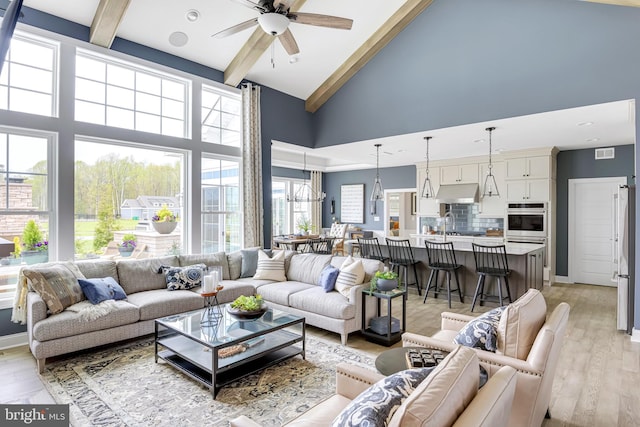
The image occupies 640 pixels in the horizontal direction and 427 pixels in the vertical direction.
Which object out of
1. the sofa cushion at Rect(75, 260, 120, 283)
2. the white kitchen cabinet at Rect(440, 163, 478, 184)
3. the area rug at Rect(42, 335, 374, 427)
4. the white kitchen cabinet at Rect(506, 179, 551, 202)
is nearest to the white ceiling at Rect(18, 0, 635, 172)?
the white kitchen cabinet at Rect(440, 163, 478, 184)

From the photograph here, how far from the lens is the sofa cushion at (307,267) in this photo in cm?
481

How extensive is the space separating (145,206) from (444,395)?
4782 mm

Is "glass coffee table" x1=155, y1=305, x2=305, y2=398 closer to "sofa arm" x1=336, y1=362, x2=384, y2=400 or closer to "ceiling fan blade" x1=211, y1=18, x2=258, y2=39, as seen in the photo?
"sofa arm" x1=336, y1=362, x2=384, y2=400

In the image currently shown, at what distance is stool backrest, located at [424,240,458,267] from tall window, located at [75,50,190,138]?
4.14 metres

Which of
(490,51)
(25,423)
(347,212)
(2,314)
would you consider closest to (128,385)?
(25,423)

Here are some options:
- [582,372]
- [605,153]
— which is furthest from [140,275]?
[605,153]

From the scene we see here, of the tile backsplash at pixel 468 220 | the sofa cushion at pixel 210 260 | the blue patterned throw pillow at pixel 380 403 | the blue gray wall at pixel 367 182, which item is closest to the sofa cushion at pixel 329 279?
the sofa cushion at pixel 210 260

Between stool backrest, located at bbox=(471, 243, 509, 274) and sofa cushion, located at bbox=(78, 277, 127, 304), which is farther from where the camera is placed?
stool backrest, located at bbox=(471, 243, 509, 274)

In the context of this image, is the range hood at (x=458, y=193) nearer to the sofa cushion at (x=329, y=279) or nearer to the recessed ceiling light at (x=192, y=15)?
the sofa cushion at (x=329, y=279)

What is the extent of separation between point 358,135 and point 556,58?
9.95ft

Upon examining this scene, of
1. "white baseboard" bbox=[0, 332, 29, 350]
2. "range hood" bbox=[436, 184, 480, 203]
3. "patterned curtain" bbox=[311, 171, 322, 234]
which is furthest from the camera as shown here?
"patterned curtain" bbox=[311, 171, 322, 234]

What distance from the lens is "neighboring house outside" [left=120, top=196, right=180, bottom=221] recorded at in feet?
15.8

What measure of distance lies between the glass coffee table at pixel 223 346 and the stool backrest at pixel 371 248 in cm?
312

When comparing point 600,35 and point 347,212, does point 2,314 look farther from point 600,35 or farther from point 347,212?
point 347,212
